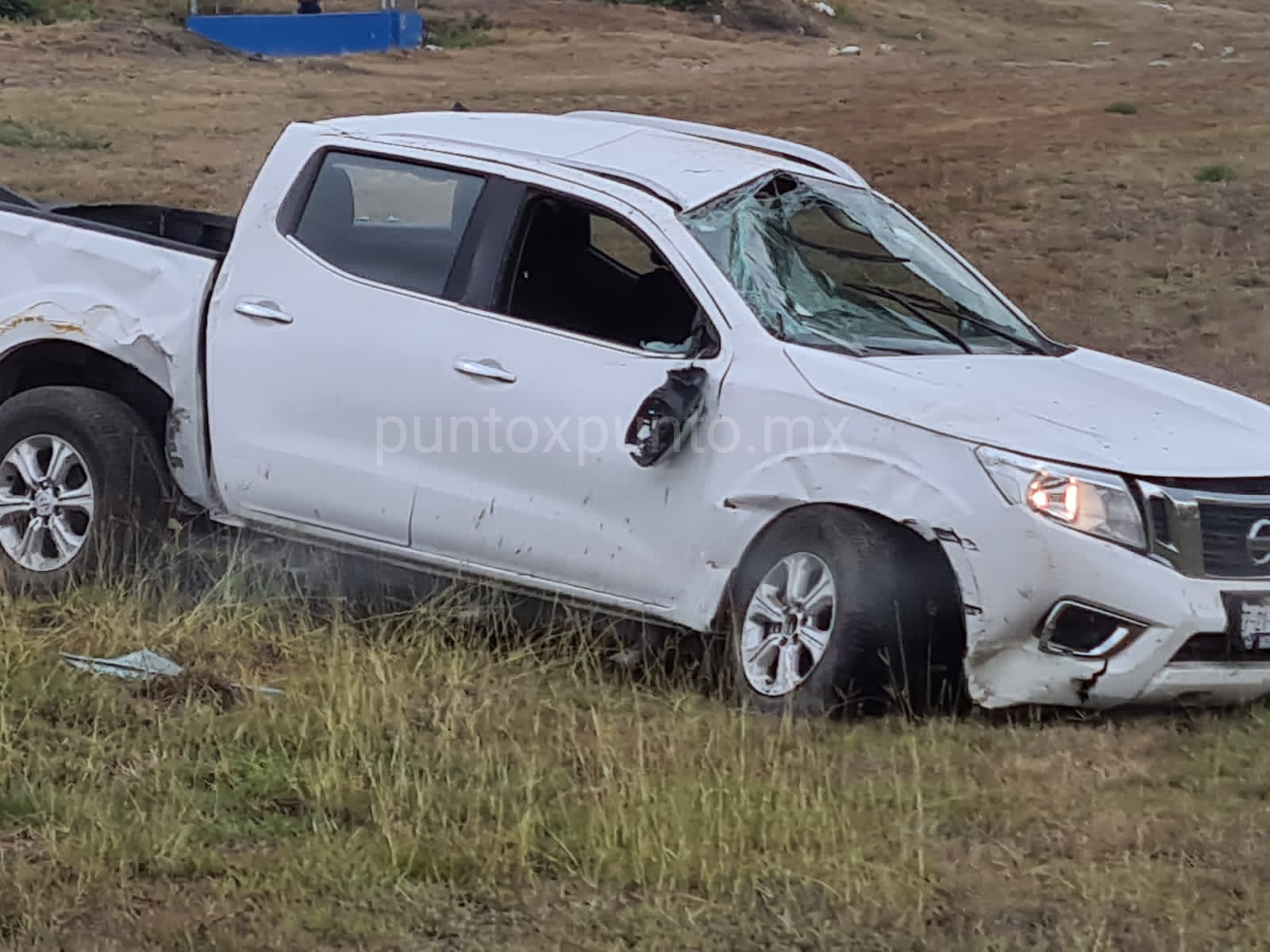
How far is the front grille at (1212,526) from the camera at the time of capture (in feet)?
17.0

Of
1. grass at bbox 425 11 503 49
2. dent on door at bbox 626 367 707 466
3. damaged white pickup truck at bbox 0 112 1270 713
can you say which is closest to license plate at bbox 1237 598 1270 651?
damaged white pickup truck at bbox 0 112 1270 713

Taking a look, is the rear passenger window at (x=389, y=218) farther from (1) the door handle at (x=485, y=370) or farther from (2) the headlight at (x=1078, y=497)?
(2) the headlight at (x=1078, y=497)

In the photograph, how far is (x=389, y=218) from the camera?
21.4ft

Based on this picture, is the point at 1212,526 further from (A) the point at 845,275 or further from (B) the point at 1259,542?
(A) the point at 845,275

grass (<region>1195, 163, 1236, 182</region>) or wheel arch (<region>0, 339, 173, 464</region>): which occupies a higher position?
wheel arch (<region>0, 339, 173, 464</region>)

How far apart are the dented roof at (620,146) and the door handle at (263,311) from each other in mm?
682

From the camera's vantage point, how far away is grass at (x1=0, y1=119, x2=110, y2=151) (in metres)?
20.6

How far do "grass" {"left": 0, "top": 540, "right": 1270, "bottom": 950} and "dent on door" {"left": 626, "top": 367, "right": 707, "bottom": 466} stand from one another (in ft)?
2.22

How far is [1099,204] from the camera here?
16.8 meters

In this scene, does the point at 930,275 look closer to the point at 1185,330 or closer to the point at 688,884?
the point at 688,884

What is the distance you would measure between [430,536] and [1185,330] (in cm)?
782

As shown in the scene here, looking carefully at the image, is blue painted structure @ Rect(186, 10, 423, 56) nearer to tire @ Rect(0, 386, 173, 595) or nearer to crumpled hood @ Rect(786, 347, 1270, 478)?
tire @ Rect(0, 386, 173, 595)

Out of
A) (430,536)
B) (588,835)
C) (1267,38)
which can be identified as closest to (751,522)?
(430,536)

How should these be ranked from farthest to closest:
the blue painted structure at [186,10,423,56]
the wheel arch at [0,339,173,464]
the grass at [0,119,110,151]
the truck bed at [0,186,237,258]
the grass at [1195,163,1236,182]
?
the blue painted structure at [186,10,423,56]
the grass at [0,119,110,151]
the grass at [1195,163,1236,182]
the truck bed at [0,186,237,258]
the wheel arch at [0,339,173,464]
